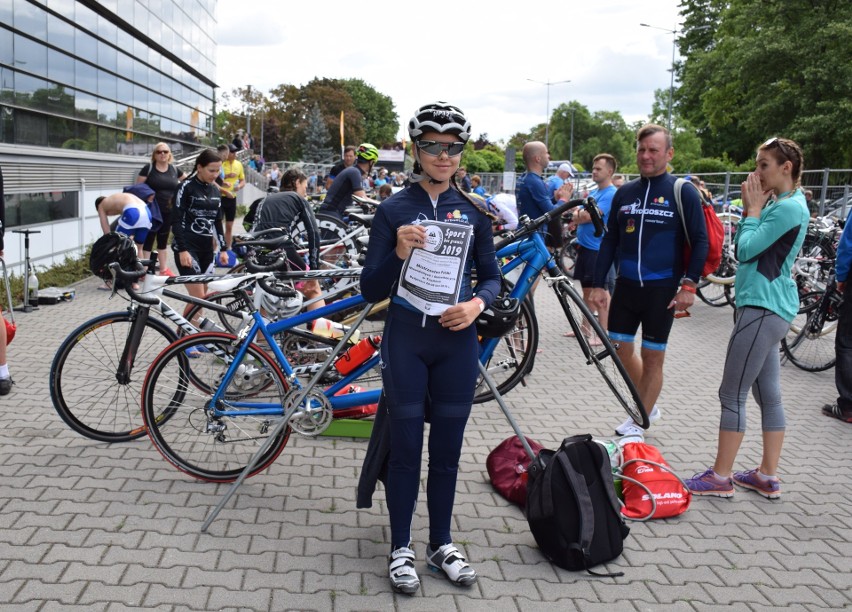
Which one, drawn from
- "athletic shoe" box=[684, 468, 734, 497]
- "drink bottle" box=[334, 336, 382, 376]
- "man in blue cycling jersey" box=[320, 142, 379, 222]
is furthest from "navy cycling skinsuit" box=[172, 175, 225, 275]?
"athletic shoe" box=[684, 468, 734, 497]

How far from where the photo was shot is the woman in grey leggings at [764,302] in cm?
442

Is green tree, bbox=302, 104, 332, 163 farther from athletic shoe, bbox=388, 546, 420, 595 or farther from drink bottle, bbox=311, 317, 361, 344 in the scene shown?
athletic shoe, bbox=388, 546, 420, 595

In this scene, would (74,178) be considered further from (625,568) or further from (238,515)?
(625,568)

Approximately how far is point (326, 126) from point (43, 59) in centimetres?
7010

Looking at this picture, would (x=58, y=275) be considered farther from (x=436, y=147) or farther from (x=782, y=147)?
(x=782, y=147)

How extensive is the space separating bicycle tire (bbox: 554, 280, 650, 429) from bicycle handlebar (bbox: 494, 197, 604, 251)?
1.33 ft

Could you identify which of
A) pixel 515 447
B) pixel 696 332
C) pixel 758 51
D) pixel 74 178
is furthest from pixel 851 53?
pixel 515 447

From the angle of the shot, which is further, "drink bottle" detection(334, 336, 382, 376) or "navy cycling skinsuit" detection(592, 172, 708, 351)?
"navy cycling skinsuit" detection(592, 172, 708, 351)

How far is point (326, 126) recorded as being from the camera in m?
82.2

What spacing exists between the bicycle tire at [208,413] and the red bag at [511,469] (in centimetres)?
119

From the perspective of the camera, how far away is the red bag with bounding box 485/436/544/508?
4.42 m

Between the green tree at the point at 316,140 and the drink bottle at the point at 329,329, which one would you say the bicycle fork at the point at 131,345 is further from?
the green tree at the point at 316,140

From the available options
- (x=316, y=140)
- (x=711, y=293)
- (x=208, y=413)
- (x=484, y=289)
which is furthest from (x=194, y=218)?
(x=316, y=140)

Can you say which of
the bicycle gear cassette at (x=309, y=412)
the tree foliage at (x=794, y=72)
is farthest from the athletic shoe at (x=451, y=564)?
the tree foliage at (x=794, y=72)
